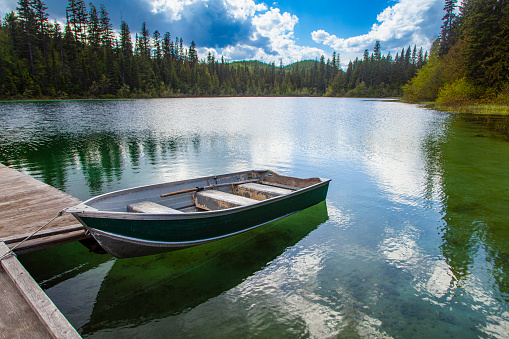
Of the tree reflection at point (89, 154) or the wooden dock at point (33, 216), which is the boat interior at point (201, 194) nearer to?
the wooden dock at point (33, 216)

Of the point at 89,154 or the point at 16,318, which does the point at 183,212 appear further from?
the point at 89,154

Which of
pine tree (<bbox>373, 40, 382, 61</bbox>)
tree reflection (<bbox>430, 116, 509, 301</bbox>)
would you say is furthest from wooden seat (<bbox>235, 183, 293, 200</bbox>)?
pine tree (<bbox>373, 40, 382, 61</bbox>)

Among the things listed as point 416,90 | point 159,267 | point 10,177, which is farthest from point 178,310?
point 416,90

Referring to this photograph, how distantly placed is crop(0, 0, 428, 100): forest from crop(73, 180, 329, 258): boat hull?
82.1m

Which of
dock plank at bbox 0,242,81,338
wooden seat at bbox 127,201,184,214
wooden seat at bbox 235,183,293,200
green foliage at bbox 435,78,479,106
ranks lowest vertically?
wooden seat at bbox 235,183,293,200

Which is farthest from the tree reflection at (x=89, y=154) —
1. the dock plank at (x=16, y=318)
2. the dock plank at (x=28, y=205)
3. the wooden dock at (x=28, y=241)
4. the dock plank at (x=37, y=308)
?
the dock plank at (x=16, y=318)

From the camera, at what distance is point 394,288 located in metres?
5.59

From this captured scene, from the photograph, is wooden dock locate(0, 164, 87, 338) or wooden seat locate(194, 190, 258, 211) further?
wooden seat locate(194, 190, 258, 211)

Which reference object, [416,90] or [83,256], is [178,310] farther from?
[416,90]

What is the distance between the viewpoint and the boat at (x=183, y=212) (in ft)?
17.3

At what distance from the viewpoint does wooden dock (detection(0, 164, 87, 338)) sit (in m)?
3.26

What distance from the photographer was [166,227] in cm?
569

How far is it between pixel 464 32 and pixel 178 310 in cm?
6298

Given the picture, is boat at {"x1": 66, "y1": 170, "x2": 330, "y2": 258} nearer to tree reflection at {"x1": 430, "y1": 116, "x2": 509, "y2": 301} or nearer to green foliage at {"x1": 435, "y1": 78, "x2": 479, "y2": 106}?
tree reflection at {"x1": 430, "y1": 116, "x2": 509, "y2": 301}
